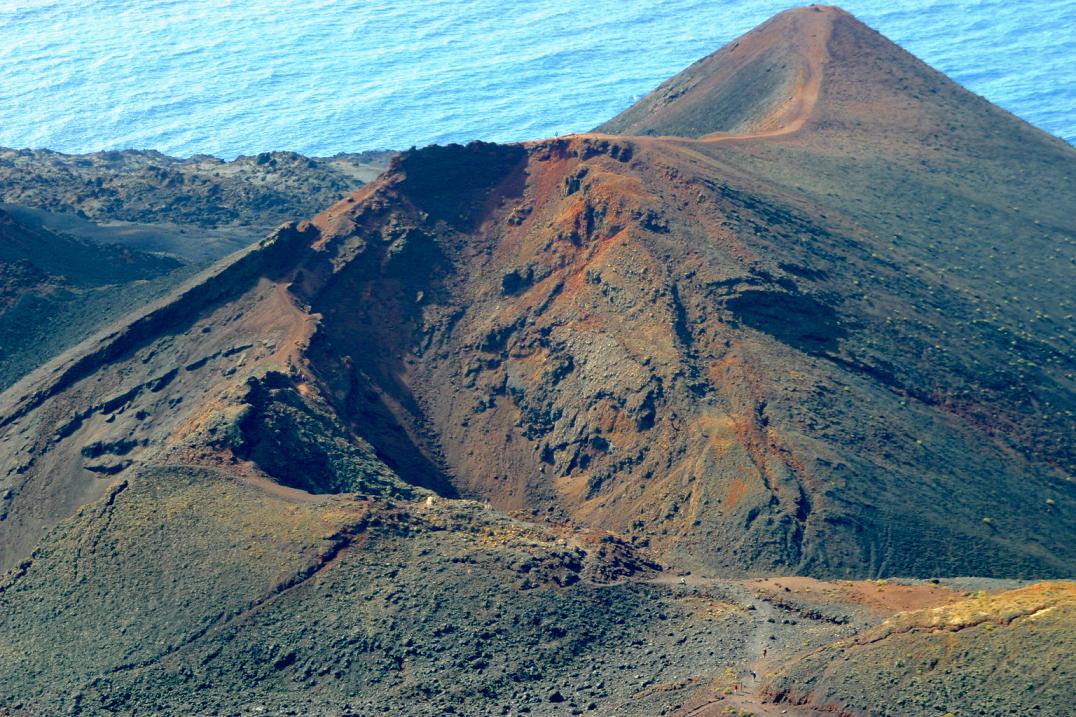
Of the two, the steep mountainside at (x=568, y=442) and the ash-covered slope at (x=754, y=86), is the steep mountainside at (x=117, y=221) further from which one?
the ash-covered slope at (x=754, y=86)

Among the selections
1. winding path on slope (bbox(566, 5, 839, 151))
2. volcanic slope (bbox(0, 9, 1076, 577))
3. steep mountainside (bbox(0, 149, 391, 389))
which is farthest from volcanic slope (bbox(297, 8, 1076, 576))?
steep mountainside (bbox(0, 149, 391, 389))

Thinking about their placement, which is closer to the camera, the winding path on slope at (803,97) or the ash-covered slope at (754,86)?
the winding path on slope at (803,97)

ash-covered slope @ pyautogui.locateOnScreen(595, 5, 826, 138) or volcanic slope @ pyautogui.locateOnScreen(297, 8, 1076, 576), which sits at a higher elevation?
ash-covered slope @ pyautogui.locateOnScreen(595, 5, 826, 138)

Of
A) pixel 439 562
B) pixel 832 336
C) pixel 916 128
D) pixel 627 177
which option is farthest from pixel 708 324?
pixel 916 128

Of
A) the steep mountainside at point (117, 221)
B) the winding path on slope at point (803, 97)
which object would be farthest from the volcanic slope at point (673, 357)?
the steep mountainside at point (117, 221)

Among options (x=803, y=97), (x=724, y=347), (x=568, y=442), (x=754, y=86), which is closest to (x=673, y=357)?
(x=724, y=347)

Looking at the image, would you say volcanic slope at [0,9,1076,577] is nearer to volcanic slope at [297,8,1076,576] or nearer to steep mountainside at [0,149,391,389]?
volcanic slope at [297,8,1076,576]

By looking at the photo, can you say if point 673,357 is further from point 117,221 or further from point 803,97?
point 117,221

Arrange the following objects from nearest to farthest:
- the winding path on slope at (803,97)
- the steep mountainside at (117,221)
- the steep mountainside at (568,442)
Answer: the steep mountainside at (568,442), the steep mountainside at (117,221), the winding path on slope at (803,97)

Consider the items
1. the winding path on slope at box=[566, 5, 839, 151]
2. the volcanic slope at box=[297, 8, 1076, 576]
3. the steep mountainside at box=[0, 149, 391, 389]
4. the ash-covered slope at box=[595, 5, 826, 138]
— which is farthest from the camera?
the ash-covered slope at box=[595, 5, 826, 138]
